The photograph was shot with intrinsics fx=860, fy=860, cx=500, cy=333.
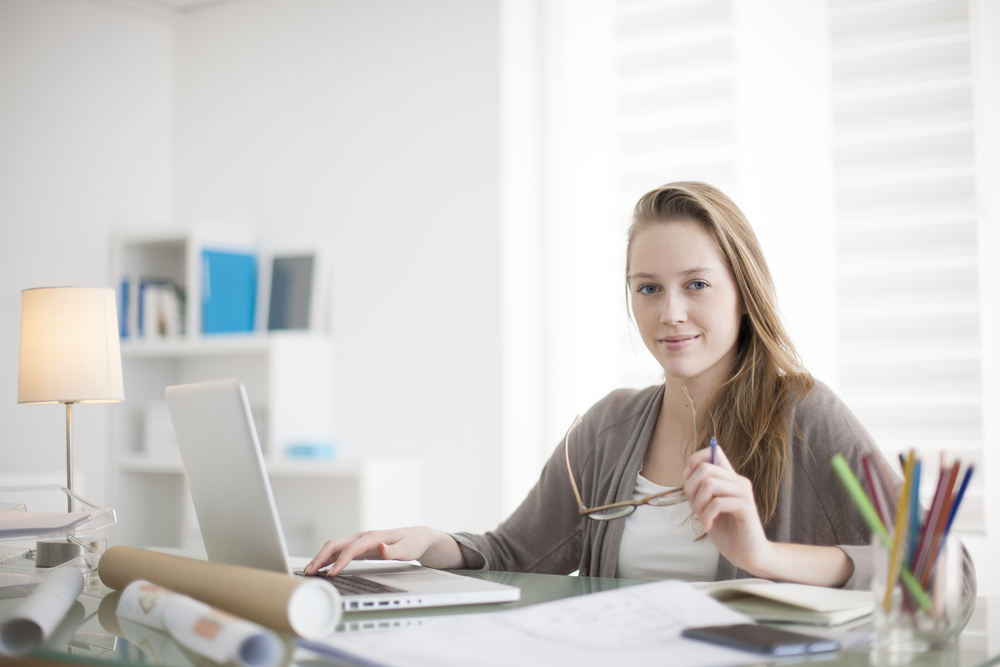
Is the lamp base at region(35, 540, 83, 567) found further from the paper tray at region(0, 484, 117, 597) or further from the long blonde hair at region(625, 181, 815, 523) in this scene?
the long blonde hair at region(625, 181, 815, 523)

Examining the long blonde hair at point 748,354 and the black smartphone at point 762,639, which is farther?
the long blonde hair at point 748,354

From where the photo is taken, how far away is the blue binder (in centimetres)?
338

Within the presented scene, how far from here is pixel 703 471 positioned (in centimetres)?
96

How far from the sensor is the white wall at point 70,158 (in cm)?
339

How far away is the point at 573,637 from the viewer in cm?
77

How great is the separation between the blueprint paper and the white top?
50 cm

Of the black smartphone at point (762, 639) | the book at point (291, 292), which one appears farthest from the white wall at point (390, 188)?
the black smartphone at point (762, 639)

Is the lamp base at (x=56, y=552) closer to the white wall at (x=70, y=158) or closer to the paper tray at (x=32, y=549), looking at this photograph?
the paper tray at (x=32, y=549)

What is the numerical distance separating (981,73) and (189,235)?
2772mm

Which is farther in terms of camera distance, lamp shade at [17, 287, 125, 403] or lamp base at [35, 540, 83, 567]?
lamp shade at [17, 287, 125, 403]

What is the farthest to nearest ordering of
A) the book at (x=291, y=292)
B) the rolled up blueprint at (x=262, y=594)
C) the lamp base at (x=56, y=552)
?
the book at (x=291, y=292), the lamp base at (x=56, y=552), the rolled up blueprint at (x=262, y=594)

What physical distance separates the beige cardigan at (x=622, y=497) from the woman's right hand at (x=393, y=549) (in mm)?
49

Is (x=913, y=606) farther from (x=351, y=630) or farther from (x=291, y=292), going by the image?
(x=291, y=292)

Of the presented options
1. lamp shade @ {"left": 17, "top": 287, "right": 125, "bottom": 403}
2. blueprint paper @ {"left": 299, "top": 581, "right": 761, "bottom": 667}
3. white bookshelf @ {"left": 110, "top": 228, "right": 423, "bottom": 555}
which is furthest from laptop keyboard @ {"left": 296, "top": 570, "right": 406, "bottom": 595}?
white bookshelf @ {"left": 110, "top": 228, "right": 423, "bottom": 555}
